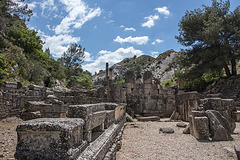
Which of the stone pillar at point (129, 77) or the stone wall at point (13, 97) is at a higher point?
the stone pillar at point (129, 77)

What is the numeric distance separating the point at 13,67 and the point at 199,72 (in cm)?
1832

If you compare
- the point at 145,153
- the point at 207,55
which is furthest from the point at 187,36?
A: the point at 145,153

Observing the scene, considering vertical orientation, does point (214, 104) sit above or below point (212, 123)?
above

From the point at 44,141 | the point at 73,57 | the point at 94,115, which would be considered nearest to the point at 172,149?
the point at 94,115

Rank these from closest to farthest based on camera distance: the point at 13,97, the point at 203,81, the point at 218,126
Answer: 1. the point at 218,126
2. the point at 13,97
3. the point at 203,81

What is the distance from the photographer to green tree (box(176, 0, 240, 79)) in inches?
661

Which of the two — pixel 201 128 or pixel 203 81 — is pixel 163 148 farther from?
pixel 203 81

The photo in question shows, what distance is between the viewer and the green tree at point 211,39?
55.1 feet

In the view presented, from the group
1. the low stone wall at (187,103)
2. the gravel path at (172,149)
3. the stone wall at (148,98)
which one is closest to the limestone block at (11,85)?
the gravel path at (172,149)

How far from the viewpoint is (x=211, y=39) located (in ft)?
55.2

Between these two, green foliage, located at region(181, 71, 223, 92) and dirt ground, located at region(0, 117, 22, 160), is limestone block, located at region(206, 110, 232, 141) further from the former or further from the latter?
green foliage, located at region(181, 71, 223, 92)

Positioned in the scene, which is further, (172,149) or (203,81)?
(203,81)

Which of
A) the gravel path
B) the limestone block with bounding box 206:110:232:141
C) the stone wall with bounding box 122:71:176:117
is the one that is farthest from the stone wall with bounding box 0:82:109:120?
the limestone block with bounding box 206:110:232:141

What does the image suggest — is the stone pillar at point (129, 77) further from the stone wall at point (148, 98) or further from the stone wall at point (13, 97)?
the stone wall at point (13, 97)
